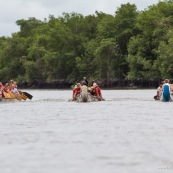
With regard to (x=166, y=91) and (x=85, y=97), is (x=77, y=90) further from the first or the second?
(x=166, y=91)

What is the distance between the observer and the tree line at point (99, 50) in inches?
4124

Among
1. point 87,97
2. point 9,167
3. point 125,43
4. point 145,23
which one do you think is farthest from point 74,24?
point 9,167

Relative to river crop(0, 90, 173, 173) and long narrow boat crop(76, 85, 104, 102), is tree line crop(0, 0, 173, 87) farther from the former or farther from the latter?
river crop(0, 90, 173, 173)

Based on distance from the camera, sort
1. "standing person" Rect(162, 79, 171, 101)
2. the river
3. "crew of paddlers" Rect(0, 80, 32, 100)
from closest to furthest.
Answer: the river, "standing person" Rect(162, 79, 171, 101), "crew of paddlers" Rect(0, 80, 32, 100)

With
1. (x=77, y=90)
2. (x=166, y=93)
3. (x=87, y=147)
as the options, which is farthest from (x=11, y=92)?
(x=87, y=147)

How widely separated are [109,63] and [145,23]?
35.3ft

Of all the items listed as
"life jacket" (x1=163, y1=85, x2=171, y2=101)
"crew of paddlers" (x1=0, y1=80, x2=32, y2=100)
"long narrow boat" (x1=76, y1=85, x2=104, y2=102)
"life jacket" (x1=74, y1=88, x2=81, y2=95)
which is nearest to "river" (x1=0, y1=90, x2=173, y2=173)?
"long narrow boat" (x1=76, y1=85, x2=104, y2=102)

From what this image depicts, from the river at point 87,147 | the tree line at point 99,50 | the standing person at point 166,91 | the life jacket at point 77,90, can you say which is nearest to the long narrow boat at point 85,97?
the life jacket at point 77,90

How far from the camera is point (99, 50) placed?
111 meters

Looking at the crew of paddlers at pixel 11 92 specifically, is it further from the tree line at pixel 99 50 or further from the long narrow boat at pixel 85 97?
the tree line at pixel 99 50

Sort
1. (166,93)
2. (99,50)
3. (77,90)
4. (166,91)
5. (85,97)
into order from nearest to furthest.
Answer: (166,91) < (166,93) < (85,97) < (77,90) < (99,50)

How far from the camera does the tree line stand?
10475cm

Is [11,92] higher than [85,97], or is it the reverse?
[11,92]

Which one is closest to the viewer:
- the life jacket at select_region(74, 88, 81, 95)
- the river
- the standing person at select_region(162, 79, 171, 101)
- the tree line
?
the river
